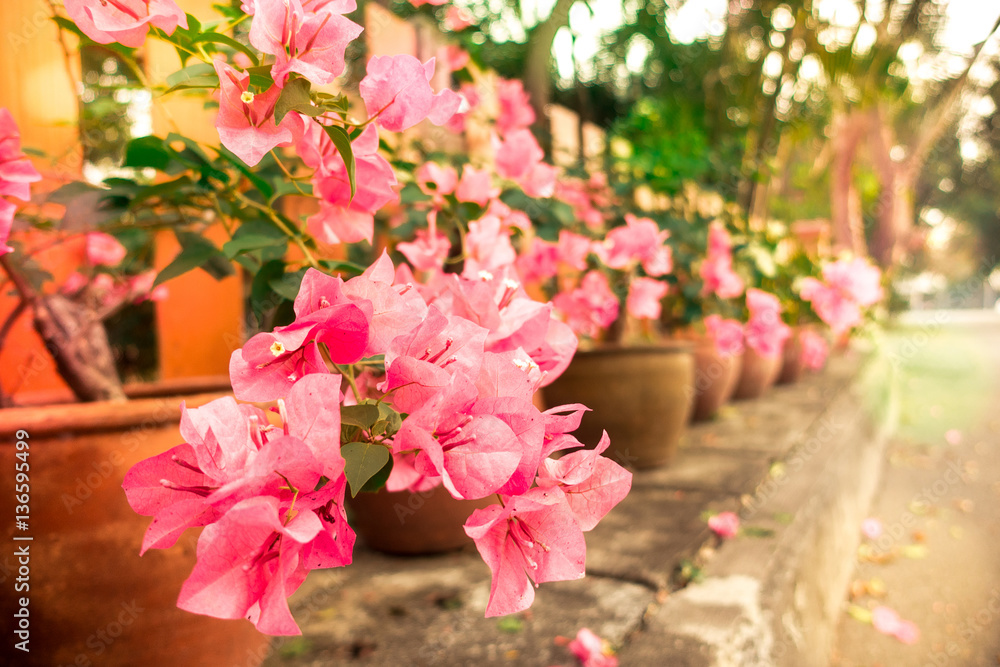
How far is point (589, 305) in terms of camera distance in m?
1.42

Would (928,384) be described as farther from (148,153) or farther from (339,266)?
(148,153)

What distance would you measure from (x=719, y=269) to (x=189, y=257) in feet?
5.59

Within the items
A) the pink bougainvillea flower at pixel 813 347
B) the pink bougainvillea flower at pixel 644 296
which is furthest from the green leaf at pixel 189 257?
the pink bougainvillea flower at pixel 813 347

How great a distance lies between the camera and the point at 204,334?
1.65 meters

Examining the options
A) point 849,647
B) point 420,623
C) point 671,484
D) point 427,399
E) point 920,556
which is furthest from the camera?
point 920,556

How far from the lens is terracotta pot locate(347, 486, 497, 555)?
4.20ft

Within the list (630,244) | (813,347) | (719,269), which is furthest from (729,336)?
(813,347)

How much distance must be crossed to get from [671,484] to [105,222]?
1544mm

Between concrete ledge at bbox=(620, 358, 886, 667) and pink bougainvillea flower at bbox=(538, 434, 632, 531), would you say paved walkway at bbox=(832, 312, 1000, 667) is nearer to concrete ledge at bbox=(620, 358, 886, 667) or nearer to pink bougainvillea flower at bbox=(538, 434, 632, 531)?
concrete ledge at bbox=(620, 358, 886, 667)

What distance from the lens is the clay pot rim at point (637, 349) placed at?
1782mm

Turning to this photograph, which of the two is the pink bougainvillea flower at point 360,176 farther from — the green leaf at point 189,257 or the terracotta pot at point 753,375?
the terracotta pot at point 753,375

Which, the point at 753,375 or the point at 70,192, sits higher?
the point at 70,192

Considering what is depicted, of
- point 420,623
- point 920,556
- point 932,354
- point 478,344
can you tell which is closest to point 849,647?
point 920,556

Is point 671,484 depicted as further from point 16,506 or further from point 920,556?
point 16,506
